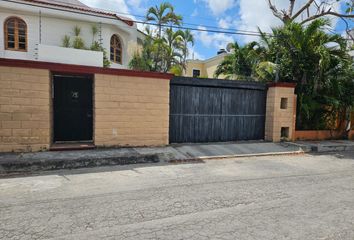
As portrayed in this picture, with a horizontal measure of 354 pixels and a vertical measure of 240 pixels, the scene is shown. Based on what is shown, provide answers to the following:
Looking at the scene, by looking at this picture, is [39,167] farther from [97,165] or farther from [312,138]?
[312,138]

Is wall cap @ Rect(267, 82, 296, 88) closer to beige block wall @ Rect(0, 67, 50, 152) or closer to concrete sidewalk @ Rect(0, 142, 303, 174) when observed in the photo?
concrete sidewalk @ Rect(0, 142, 303, 174)

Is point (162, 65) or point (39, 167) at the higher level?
point (162, 65)

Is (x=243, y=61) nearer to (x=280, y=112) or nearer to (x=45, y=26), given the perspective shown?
(x=280, y=112)

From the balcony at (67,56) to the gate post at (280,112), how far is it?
22.1ft

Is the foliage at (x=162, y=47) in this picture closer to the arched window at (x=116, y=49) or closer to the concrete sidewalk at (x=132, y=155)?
the arched window at (x=116, y=49)

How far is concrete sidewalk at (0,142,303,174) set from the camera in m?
6.30

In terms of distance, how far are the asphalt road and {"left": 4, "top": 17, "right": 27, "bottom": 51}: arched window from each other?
1013cm

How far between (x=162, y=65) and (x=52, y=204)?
1487cm

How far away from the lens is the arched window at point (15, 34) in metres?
12.9

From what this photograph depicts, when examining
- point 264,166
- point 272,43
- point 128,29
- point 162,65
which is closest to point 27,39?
point 128,29

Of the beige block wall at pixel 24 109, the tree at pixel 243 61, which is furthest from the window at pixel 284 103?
the beige block wall at pixel 24 109

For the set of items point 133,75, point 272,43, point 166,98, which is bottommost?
point 166,98

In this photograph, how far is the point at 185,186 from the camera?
17.3 feet

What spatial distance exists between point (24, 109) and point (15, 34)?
8255 millimetres
